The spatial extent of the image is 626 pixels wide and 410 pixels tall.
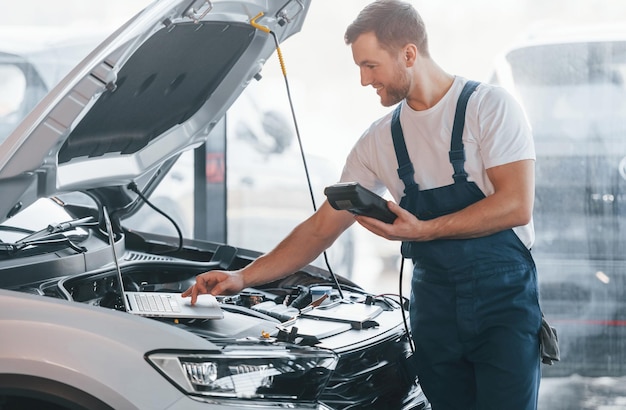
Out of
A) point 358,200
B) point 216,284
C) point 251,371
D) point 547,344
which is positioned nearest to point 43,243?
point 216,284

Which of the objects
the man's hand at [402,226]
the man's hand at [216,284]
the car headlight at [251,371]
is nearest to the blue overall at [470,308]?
the man's hand at [402,226]

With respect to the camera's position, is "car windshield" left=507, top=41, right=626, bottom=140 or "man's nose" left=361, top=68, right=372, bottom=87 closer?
"man's nose" left=361, top=68, right=372, bottom=87

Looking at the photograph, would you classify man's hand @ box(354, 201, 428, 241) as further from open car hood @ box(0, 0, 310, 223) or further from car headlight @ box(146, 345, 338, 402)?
open car hood @ box(0, 0, 310, 223)

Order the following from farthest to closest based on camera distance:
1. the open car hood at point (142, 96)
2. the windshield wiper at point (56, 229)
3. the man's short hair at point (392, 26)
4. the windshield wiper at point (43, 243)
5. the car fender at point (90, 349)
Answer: the windshield wiper at point (56, 229), the windshield wiper at point (43, 243), the man's short hair at point (392, 26), the open car hood at point (142, 96), the car fender at point (90, 349)

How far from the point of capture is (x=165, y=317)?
1.92 m

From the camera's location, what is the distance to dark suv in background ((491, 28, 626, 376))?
3604 mm

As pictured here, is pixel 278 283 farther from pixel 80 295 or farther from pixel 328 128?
pixel 328 128

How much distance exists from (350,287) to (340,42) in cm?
175

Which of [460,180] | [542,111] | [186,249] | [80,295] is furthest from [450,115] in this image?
[542,111]

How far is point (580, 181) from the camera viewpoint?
364 cm

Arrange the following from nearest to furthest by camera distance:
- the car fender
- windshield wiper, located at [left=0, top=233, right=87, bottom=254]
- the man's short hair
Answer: the car fender
the man's short hair
windshield wiper, located at [left=0, top=233, right=87, bottom=254]

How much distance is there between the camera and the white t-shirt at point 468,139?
1896 millimetres

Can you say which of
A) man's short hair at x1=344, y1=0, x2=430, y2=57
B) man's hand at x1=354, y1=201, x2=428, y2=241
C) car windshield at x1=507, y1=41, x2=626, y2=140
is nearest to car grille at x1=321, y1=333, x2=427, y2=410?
man's hand at x1=354, y1=201, x2=428, y2=241

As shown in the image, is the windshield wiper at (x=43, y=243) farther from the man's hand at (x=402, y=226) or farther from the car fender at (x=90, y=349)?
the man's hand at (x=402, y=226)
